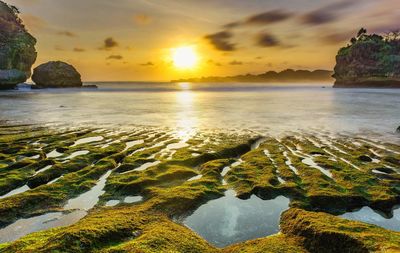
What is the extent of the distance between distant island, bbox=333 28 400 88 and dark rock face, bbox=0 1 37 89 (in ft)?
537

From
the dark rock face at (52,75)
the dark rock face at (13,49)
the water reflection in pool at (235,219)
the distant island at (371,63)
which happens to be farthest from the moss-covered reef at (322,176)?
the distant island at (371,63)

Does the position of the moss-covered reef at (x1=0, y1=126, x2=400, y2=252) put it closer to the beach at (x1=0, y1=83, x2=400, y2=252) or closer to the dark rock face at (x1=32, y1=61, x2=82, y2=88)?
the beach at (x1=0, y1=83, x2=400, y2=252)

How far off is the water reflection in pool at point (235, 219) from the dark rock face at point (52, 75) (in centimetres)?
15751

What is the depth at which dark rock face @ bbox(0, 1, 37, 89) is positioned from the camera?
113000mm

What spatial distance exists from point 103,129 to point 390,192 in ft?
70.8

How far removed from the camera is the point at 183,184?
11.7 meters

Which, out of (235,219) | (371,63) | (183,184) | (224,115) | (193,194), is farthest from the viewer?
(371,63)

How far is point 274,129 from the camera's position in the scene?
27.5 m

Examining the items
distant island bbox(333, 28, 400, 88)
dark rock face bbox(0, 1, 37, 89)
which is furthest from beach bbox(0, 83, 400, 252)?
distant island bbox(333, 28, 400, 88)

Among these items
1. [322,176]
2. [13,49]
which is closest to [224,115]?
[322,176]

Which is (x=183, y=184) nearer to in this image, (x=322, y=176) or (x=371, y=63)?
(x=322, y=176)

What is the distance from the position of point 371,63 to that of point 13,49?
17733 centimetres

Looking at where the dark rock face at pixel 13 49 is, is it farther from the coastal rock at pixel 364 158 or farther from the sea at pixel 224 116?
the coastal rock at pixel 364 158

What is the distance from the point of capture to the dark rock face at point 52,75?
5984 inches
